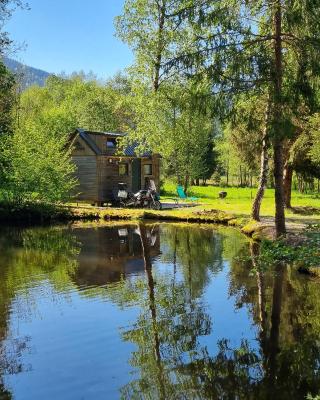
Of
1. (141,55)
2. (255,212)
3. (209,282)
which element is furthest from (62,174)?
(209,282)

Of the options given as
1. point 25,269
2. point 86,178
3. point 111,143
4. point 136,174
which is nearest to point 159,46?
point 111,143

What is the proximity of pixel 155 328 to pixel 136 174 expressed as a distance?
86.0 ft

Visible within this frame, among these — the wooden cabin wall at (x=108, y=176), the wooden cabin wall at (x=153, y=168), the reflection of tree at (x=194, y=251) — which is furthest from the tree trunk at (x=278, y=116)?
the wooden cabin wall at (x=153, y=168)

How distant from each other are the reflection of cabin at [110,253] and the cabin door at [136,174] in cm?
1088

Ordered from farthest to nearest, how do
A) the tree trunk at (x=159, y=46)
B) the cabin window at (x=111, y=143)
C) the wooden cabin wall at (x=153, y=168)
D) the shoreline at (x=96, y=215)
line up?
the wooden cabin wall at (x=153, y=168) < the cabin window at (x=111, y=143) < the tree trunk at (x=159, y=46) < the shoreline at (x=96, y=215)

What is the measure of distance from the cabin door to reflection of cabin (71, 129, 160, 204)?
2.60ft

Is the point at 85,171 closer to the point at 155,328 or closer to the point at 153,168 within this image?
the point at 153,168

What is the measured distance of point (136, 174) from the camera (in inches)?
1379

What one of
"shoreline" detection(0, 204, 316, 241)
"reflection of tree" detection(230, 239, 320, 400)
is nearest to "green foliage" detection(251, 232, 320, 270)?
"reflection of tree" detection(230, 239, 320, 400)

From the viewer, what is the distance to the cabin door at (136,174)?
34.7 metres

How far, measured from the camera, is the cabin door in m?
34.7

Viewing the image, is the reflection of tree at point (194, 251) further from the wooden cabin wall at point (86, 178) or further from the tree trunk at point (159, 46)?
the wooden cabin wall at point (86, 178)

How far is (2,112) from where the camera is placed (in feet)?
87.8

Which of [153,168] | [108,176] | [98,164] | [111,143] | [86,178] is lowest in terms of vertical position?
[86,178]
